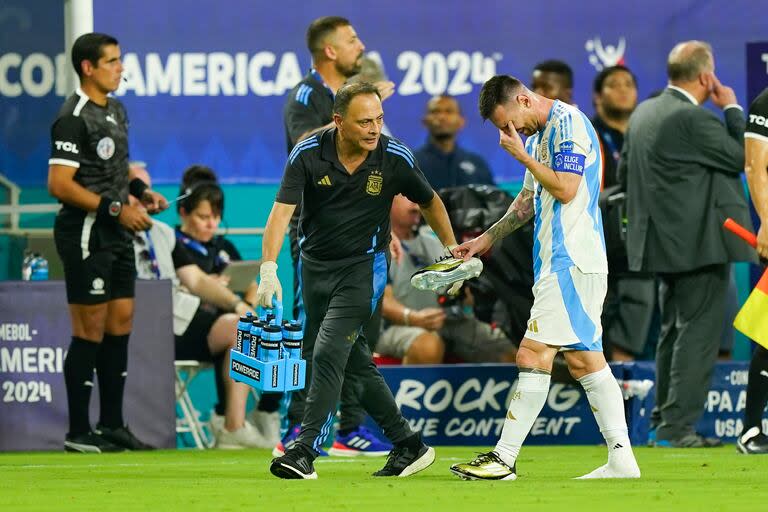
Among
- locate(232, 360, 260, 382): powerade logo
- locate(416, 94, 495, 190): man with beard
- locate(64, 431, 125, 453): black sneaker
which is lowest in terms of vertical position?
locate(64, 431, 125, 453): black sneaker

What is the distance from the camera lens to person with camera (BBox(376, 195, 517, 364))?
11336mm

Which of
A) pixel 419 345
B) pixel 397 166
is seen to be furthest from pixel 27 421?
pixel 397 166

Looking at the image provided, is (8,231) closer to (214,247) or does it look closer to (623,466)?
(214,247)

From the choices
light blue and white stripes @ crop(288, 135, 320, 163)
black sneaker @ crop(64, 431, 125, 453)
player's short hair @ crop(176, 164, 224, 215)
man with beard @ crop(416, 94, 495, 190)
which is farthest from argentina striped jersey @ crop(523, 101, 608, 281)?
man with beard @ crop(416, 94, 495, 190)

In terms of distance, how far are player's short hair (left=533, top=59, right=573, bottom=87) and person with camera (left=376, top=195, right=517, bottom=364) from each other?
1.69 metres

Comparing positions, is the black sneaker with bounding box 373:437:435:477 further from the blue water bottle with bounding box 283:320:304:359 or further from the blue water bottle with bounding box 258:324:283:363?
the blue water bottle with bounding box 258:324:283:363

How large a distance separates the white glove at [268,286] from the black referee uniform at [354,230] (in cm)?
30

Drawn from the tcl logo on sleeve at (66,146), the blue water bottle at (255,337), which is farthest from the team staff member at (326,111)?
the blue water bottle at (255,337)

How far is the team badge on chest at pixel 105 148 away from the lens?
9969 mm

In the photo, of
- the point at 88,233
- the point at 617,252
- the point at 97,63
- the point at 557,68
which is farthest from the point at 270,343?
the point at 557,68

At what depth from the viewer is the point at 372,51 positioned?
13.0 m

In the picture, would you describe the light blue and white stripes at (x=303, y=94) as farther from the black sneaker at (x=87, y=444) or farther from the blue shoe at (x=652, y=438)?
the blue shoe at (x=652, y=438)

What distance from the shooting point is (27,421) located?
34.5ft

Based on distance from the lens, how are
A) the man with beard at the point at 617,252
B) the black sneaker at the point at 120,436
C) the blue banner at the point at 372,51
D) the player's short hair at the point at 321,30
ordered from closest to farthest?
the player's short hair at the point at 321,30 < the black sneaker at the point at 120,436 < the man with beard at the point at 617,252 < the blue banner at the point at 372,51
